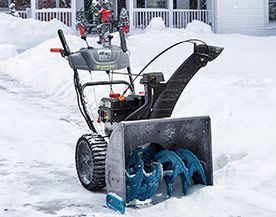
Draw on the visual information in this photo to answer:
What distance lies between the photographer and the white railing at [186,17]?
2394cm

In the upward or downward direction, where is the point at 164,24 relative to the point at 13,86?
upward

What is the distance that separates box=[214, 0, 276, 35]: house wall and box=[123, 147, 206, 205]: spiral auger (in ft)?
68.2

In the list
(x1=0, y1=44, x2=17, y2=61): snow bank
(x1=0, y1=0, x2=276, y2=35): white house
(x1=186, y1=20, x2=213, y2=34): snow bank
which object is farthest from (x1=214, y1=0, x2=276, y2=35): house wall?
(x1=0, y1=44, x2=17, y2=61): snow bank

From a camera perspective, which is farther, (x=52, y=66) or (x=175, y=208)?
(x=52, y=66)

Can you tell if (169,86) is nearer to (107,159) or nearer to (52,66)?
(107,159)

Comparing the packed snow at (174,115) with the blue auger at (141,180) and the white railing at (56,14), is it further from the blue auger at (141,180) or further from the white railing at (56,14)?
the white railing at (56,14)

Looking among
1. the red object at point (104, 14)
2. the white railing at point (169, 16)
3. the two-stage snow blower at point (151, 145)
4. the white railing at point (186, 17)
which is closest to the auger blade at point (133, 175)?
the two-stage snow blower at point (151, 145)

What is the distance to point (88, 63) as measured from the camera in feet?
16.2

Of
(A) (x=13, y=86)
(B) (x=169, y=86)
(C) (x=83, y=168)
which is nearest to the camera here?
(B) (x=169, y=86)

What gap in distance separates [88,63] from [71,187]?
1211mm

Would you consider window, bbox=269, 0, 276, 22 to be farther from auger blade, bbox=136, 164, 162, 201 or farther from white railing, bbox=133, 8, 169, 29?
auger blade, bbox=136, 164, 162, 201

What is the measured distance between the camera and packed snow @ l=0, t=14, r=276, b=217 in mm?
3895

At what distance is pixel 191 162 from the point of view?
4027 mm

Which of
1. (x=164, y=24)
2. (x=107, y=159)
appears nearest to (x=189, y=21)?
(x=164, y=24)
